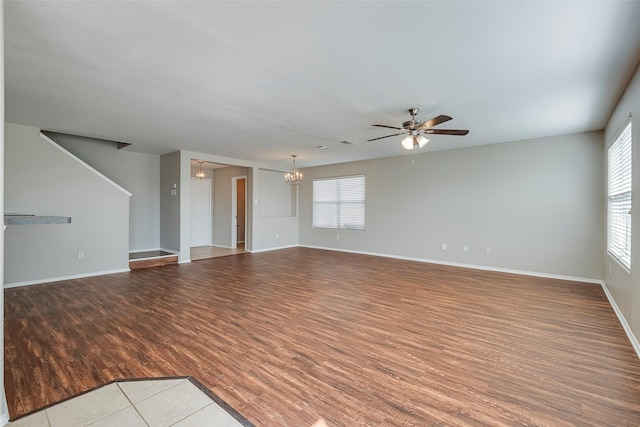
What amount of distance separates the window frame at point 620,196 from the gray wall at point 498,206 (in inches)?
21.7

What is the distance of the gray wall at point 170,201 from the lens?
6.50m

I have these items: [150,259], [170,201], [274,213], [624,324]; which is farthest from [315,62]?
[274,213]

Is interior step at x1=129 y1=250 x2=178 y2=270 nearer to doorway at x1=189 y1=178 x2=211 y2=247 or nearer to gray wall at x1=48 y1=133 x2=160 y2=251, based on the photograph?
gray wall at x1=48 y1=133 x2=160 y2=251

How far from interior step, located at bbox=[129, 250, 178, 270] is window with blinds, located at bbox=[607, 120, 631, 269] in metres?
7.37

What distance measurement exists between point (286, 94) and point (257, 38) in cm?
106

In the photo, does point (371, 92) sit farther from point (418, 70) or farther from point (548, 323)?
point (548, 323)

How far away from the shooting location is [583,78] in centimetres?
280

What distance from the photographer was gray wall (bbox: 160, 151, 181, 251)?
650 cm

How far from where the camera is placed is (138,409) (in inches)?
70.6

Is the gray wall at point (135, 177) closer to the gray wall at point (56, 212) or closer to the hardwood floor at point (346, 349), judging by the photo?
the gray wall at point (56, 212)

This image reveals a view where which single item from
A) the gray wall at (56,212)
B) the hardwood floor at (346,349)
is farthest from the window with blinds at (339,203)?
the gray wall at (56,212)

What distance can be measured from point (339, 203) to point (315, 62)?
5.95m

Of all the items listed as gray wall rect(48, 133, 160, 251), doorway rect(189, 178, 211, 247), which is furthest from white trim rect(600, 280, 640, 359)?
doorway rect(189, 178, 211, 247)

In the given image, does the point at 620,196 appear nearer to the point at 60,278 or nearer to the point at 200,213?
the point at 60,278
